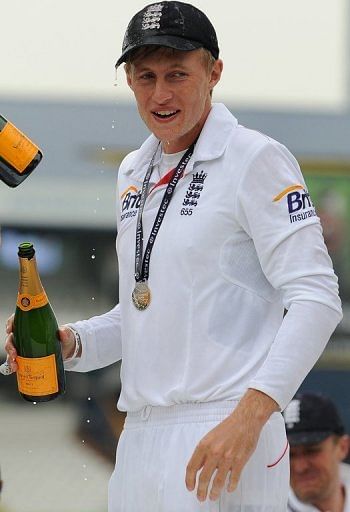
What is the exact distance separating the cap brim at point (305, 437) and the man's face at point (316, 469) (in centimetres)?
1

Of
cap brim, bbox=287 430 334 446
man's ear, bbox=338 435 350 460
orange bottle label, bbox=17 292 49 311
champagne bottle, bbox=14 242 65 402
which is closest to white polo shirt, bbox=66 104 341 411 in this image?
champagne bottle, bbox=14 242 65 402

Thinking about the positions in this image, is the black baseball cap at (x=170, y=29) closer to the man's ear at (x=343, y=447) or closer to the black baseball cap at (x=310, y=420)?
the black baseball cap at (x=310, y=420)

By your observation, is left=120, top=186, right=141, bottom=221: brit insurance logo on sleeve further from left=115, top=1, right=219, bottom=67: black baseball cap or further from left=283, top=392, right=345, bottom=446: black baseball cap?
left=283, top=392, right=345, bottom=446: black baseball cap

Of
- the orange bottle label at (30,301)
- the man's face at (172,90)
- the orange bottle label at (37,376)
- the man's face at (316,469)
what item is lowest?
the man's face at (316,469)

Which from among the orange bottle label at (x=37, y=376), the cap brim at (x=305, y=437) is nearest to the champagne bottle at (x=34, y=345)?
the orange bottle label at (x=37, y=376)

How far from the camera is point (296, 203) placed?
6.64 feet

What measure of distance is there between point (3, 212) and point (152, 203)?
3402 mm

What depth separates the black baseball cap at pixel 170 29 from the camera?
81.5 inches

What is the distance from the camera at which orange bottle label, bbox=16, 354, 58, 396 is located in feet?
7.47

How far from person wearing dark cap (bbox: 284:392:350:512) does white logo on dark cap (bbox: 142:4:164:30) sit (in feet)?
6.47

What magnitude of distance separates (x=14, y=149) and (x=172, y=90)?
0.31m

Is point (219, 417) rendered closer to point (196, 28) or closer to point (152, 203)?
point (152, 203)

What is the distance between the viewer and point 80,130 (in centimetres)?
573

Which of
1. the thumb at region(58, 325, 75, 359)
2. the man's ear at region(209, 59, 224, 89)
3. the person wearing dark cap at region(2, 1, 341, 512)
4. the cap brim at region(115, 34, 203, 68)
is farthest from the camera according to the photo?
the thumb at region(58, 325, 75, 359)
